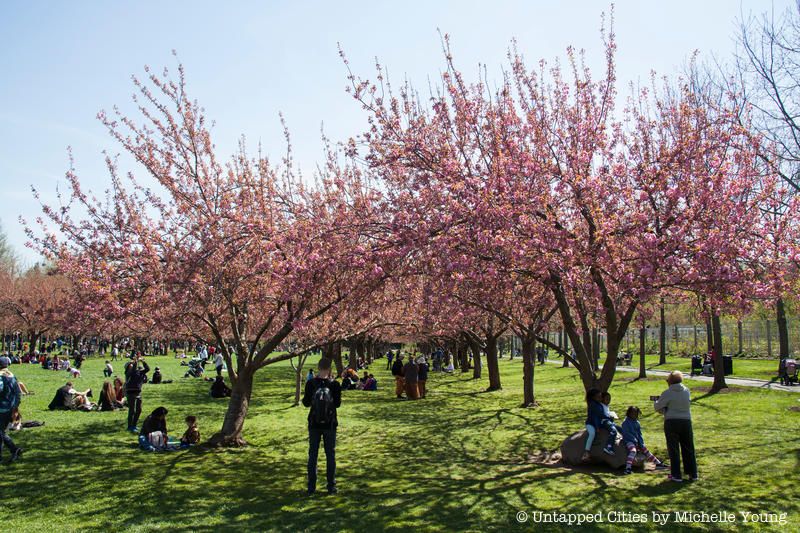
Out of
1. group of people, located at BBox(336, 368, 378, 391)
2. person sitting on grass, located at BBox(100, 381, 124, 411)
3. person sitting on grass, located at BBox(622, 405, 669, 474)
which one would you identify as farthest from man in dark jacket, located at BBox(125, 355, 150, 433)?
group of people, located at BBox(336, 368, 378, 391)

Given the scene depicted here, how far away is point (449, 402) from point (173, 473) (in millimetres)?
13023

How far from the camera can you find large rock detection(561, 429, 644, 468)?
31.9ft

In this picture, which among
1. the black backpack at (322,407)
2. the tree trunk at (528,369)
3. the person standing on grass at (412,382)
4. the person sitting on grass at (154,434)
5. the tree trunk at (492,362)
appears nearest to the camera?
the black backpack at (322,407)

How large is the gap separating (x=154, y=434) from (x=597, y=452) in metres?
8.99

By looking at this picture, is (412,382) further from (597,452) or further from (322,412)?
(322,412)

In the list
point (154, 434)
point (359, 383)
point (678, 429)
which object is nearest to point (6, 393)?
point (154, 434)

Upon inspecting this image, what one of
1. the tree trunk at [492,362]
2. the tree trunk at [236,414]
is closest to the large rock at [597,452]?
the tree trunk at [236,414]

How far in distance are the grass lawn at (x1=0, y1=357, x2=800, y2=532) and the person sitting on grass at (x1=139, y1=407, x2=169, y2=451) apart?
0.37 meters

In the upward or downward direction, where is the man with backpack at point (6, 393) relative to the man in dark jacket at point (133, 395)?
upward

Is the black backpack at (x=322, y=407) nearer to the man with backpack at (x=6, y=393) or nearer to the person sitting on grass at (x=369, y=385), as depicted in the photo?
the man with backpack at (x=6, y=393)

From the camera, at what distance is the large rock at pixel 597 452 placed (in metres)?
9.73

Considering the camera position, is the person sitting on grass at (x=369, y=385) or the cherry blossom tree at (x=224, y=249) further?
the person sitting on grass at (x=369, y=385)

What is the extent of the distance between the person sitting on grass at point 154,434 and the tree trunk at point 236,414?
1.01 m

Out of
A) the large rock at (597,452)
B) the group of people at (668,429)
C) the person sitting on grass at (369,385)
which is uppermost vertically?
the group of people at (668,429)
